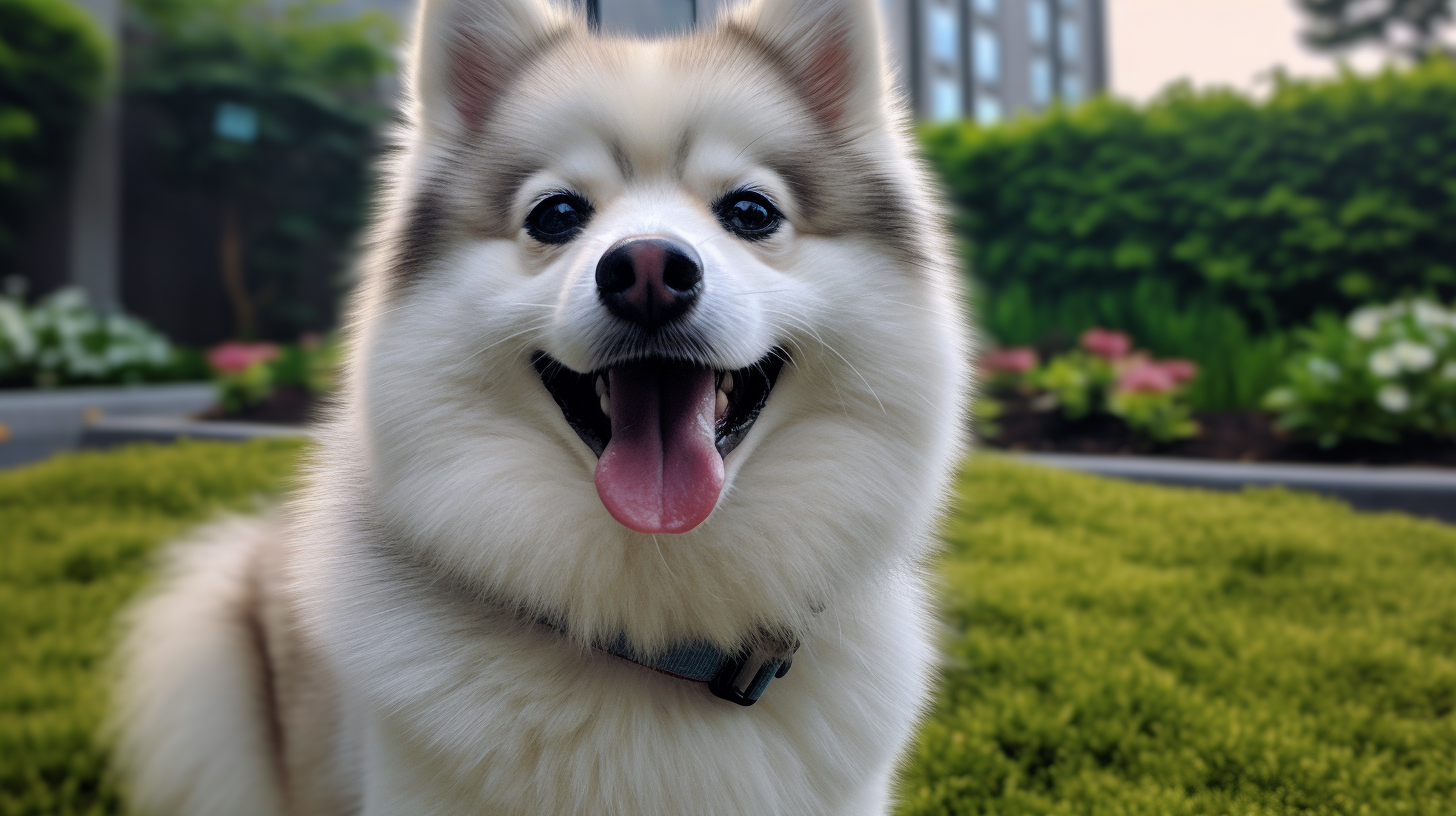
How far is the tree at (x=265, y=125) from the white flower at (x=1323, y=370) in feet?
43.6

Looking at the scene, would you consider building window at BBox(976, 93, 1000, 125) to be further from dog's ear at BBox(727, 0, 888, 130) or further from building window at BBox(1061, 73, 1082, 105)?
dog's ear at BBox(727, 0, 888, 130)

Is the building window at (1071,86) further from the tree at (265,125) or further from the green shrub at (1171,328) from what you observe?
the green shrub at (1171,328)

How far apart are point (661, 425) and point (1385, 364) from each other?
17.9 ft

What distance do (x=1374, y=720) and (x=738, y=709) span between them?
7.66 ft

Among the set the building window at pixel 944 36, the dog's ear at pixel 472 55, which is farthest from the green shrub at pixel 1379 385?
the building window at pixel 944 36

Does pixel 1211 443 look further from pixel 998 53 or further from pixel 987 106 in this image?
pixel 998 53

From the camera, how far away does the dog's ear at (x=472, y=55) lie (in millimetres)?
1704

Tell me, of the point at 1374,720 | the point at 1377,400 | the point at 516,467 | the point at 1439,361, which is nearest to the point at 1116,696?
the point at 1374,720

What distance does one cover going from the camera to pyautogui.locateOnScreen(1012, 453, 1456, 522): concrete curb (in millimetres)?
4633

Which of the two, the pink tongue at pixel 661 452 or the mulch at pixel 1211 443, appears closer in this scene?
the pink tongue at pixel 661 452

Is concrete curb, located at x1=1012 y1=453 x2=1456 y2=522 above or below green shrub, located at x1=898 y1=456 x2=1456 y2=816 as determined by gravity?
above

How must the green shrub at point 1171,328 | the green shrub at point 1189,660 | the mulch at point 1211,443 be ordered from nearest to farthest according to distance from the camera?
the green shrub at point 1189,660 → the mulch at point 1211,443 → the green shrub at point 1171,328

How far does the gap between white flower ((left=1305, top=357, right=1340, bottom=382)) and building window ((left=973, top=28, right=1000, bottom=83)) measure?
84.6 feet

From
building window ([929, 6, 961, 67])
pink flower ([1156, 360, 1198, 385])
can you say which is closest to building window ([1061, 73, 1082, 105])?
building window ([929, 6, 961, 67])
